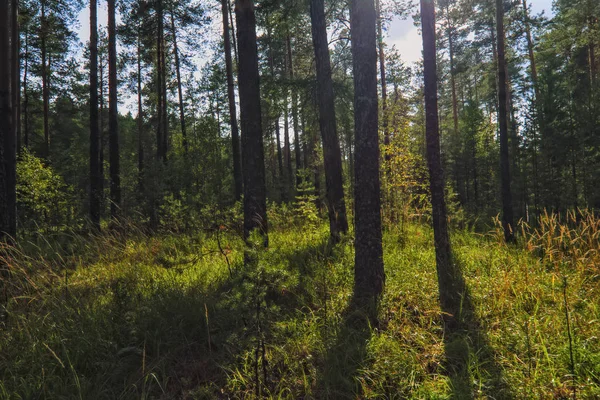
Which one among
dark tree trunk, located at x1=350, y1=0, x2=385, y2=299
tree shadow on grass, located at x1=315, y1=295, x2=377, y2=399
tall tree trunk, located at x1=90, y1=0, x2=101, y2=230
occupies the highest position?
tall tree trunk, located at x1=90, y1=0, x2=101, y2=230

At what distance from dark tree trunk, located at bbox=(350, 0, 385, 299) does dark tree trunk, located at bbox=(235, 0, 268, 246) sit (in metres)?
1.73

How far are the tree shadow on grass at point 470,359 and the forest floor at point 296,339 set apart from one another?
1 cm

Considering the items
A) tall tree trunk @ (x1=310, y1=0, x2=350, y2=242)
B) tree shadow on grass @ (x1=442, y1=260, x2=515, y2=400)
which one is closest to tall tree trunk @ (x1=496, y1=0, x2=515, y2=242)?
tall tree trunk @ (x1=310, y1=0, x2=350, y2=242)

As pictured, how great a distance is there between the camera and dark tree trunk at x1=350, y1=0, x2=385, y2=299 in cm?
367

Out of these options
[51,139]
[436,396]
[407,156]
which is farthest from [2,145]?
[51,139]

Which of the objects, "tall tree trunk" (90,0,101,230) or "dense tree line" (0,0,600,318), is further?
"tall tree trunk" (90,0,101,230)

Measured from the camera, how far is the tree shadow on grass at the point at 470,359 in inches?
82.7

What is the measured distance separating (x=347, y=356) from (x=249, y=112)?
3808 mm

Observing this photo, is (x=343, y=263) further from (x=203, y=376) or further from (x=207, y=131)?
(x=207, y=131)

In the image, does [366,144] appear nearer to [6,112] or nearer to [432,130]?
[432,130]

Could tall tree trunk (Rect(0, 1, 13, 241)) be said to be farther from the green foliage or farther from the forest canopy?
the green foliage

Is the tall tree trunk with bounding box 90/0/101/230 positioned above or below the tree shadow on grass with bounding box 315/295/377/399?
above

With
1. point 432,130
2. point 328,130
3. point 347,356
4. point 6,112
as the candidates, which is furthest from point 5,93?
point 432,130

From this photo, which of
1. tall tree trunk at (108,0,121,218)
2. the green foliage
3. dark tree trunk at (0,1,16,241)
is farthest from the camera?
tall tree trunk at (108,0,121,218)
